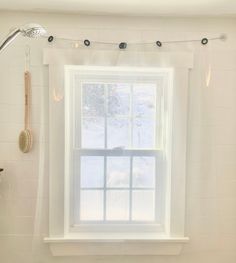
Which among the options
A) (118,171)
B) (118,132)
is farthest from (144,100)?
(118,171)

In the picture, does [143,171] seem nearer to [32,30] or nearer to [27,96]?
[27,96]

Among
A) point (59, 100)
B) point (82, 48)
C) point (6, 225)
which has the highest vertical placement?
point (82, 48)

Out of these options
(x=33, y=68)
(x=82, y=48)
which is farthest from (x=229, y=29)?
(x=33, y=68)

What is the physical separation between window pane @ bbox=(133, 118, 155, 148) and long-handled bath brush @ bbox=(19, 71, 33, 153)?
70 centimetres

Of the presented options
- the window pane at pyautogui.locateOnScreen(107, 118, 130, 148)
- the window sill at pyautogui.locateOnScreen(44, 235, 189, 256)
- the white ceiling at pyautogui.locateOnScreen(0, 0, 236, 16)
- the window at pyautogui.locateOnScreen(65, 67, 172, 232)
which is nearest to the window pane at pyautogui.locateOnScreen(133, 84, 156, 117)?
the window at pyautogui.locateOnScreen(65, 67, 172, 232)

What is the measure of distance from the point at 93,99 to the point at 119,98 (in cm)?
17

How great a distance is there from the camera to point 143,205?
1.93m

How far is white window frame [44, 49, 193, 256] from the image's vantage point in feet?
5.95

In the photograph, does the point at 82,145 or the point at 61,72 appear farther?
the point at 82,145

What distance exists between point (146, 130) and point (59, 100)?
2.01 ft

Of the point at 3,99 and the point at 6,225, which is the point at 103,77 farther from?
the point at 6,225

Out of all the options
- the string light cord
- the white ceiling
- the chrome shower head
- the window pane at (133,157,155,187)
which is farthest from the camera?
the window pane at (133,157,155,187)

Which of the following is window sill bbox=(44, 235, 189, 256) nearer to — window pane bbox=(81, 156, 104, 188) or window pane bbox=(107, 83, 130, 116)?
window pane bbox=(81, 156, 104, 188)

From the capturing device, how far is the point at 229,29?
1884mm
